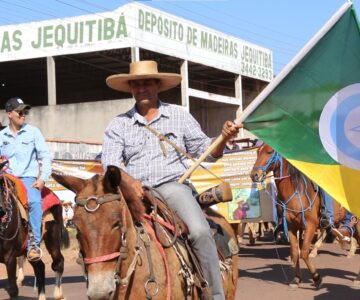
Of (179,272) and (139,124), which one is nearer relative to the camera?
(179,272)

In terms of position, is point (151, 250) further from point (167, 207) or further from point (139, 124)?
point (139, 124)

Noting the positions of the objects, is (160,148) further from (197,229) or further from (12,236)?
(12,236)

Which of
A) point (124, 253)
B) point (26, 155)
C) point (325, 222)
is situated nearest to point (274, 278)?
point (325, 222)

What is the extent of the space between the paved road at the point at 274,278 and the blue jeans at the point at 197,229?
16.5 feet

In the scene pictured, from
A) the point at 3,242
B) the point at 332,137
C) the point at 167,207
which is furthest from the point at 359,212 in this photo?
the point at 3,242

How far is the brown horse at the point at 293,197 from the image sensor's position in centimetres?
1145

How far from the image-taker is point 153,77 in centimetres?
566

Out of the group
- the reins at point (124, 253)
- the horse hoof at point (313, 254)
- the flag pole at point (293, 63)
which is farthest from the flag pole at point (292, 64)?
the horse hoof at point (313, 254)

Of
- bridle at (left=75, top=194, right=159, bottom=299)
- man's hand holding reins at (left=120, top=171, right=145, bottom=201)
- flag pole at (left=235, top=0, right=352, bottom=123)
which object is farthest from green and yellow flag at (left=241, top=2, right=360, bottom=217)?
bridle at (left=75, top=194, right=159, bottom=299)

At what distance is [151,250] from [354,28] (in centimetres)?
294

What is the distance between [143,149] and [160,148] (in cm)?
15

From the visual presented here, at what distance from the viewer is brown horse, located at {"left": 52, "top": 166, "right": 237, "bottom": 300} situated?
168 inches

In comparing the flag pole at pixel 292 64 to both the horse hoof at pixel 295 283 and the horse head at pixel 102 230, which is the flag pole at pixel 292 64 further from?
the horse hoof at pixel 295 283

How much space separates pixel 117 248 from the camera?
14.4 feet
